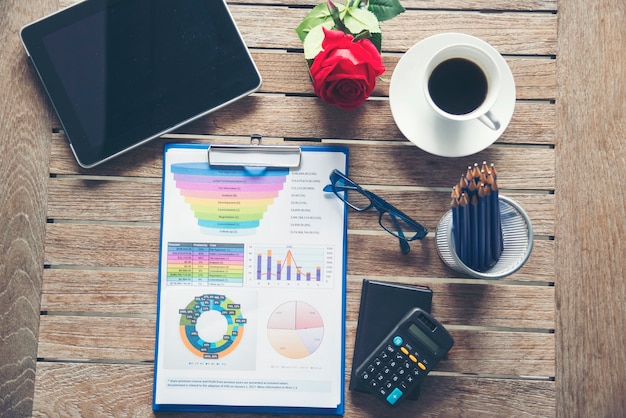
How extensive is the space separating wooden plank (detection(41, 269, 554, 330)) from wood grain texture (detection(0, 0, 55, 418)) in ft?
0.12

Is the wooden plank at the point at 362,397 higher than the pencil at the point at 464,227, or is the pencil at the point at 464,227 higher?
the pencil at the point at 464,227

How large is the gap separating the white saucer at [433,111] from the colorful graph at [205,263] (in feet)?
0.93

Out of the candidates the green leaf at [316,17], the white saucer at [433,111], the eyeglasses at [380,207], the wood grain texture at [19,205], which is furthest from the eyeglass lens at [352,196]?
the wood grain texture at [19,205]

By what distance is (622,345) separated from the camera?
0.74m

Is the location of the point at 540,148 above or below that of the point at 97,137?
above

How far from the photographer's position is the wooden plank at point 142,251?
2.43 ft

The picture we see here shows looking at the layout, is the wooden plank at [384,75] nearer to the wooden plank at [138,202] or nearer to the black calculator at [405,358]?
the wooden plank at [138,202]

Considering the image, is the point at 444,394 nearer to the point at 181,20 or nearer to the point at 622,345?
the point at 622,345

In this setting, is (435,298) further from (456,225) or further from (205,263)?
(205,263)

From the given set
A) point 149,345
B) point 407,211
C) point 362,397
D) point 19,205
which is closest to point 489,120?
point 407,211

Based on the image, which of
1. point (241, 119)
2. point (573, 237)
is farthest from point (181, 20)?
point (573, 237)

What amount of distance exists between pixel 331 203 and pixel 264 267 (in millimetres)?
128

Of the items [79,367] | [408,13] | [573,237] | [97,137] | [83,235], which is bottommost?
[79,367]

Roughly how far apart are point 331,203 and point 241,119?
0.56 ft
